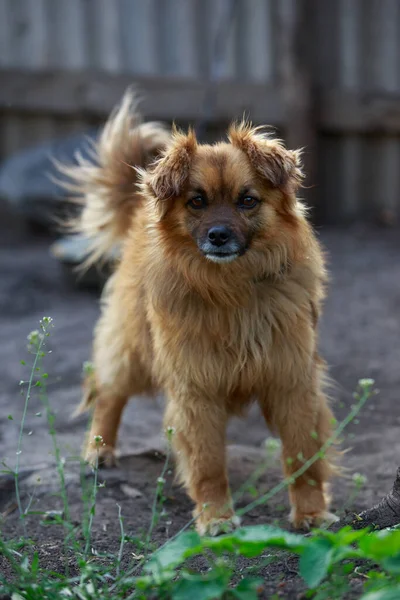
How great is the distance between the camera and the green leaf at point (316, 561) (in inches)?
87.8

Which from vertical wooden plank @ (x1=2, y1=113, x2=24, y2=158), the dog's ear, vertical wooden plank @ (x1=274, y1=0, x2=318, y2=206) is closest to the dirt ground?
vertical wooden plank @ (x1=274, y1=0, x2=318, y2=206)

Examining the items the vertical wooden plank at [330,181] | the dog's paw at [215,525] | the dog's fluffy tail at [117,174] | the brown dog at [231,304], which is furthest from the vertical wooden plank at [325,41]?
the dog's paw at [215,525]

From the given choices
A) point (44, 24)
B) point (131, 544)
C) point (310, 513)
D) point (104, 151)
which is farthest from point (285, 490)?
point (44, 24)

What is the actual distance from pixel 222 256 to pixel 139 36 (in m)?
6.53

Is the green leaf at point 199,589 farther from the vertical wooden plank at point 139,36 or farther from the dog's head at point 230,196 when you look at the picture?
the vertical wooden plank at point 139,36

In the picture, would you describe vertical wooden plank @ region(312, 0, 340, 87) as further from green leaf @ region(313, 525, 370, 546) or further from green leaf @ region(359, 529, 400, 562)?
green leaf @ region(359, 529, 400, 562)

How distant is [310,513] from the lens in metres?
3.95

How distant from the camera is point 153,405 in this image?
5809mm

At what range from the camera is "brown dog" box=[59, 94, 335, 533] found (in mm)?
3650

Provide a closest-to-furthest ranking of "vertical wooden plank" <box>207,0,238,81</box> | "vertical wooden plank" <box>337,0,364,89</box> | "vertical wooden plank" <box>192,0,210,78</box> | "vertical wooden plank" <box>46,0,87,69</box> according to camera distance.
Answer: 1. "vertical wooden plank" <box>337,0,364,89</box>
2. "vertical wooden plank" <box>207,0,238,81</box>
3. "vertical wooden plank" <box>192,0,210,78</box>
4. "vertical wooden plank" <box>46,0,87,69</box>

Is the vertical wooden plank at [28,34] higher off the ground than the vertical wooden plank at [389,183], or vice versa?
the vertical wooden plank at [28,34]

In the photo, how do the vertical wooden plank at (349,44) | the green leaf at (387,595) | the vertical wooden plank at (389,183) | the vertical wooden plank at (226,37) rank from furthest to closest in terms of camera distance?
the vertical wooden plank at (226,37)
the vertical wooden plank at (389,183)
the vertical wooden plank at (349,44)
the green leaf at (387,595)

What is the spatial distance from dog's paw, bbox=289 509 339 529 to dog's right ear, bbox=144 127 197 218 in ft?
4.94

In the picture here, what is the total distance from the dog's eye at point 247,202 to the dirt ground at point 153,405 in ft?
4.00
